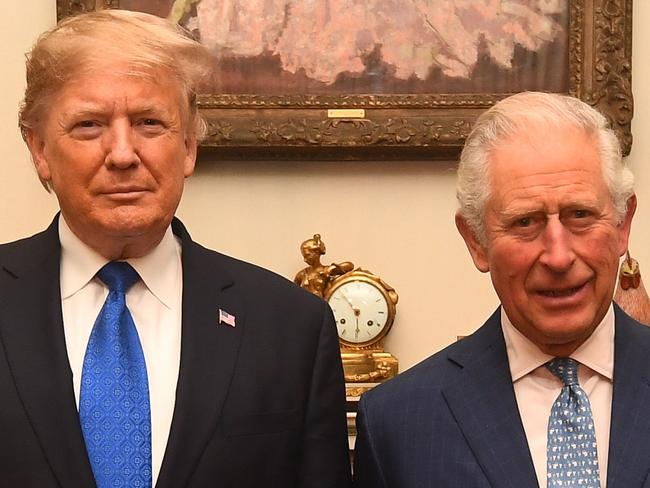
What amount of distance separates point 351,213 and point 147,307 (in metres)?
1.50

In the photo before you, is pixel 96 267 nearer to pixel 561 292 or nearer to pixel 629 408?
pixel 561 292

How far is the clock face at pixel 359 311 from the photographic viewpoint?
11.3ft

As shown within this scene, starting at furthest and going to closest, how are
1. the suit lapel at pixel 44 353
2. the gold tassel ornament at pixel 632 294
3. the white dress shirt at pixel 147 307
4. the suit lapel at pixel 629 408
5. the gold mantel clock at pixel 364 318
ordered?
the gold mantel clock at pixel 364 318 → the gold tassel ornament at pixel 632 294 → the white dress shirt at pixel 147 307 → the suit lapel at pixel 44 353 → the suit lapel at pixel 629 408

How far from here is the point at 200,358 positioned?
215cm

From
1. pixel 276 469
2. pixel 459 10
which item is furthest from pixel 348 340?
pixel 276 469

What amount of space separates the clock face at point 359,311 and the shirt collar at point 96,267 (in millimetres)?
1238

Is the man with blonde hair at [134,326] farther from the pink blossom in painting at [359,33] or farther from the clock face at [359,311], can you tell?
the pink blossom in painting at [359,33]

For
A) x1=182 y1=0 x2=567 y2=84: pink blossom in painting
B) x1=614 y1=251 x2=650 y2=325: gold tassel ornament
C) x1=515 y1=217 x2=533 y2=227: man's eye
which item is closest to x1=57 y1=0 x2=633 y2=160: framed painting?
x1=182 y1=0 x2=567 y2=84: pink blossom in painting

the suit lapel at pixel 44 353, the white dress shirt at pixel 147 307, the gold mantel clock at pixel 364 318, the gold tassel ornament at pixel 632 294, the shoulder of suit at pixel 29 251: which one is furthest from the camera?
the gold mantel clock at pixel 364 318

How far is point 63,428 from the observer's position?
80.0 inches

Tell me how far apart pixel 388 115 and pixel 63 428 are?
5.79 feet

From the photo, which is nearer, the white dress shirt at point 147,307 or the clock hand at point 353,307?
the white dress shirt at point 147,307

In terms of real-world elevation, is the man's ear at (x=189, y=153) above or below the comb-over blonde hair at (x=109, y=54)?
below

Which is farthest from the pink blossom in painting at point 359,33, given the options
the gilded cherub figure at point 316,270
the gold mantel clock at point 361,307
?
the gold mantel clock at point 361,307
